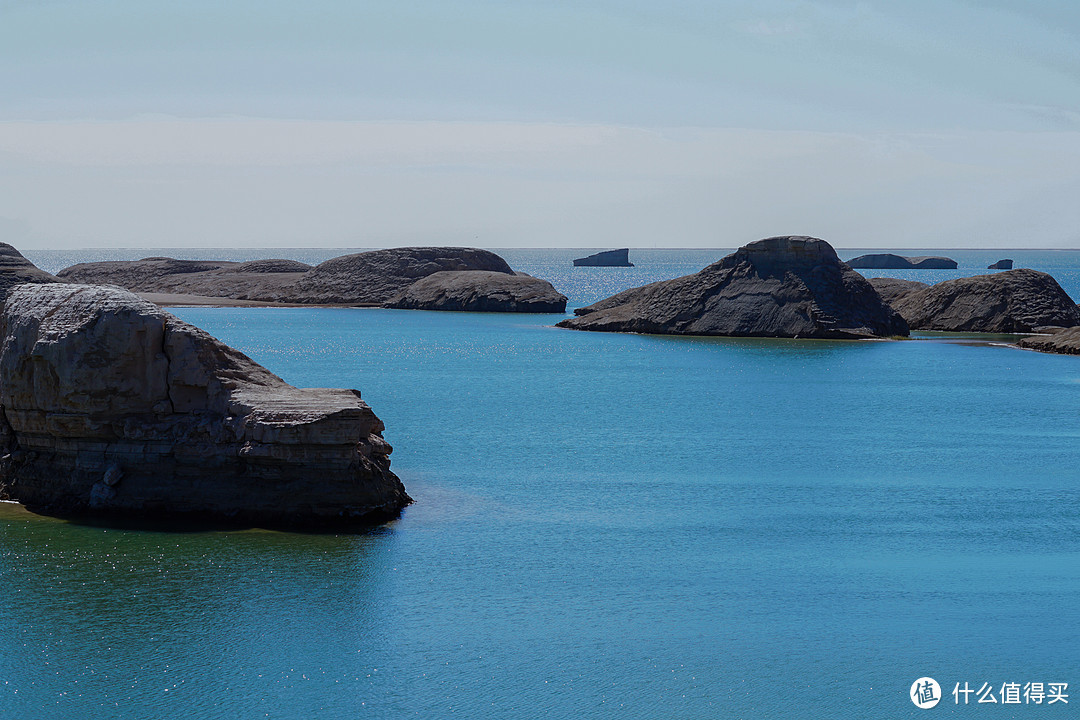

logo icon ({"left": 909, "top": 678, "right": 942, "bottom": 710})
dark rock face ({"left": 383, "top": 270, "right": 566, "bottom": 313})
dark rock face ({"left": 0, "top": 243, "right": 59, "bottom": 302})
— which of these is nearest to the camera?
logo icon ({"left": 909, "top": 678, "right": 942, "bottom": 710})

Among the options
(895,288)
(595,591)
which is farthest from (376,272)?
(595,591)

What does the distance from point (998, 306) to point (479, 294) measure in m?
44.2

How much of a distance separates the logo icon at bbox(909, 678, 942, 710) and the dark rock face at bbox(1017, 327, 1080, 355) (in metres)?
55.1

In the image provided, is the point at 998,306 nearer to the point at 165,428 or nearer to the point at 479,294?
the point at 479,294

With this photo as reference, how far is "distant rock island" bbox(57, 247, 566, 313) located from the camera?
10819cm

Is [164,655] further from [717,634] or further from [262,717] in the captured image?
[717,634]

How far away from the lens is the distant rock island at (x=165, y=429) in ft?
69.5

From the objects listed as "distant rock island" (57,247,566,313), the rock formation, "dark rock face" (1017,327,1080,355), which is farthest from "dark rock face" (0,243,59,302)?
"dark rock face" (1017,327,1080,355)

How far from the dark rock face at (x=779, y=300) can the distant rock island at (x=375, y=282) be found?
2809 cm

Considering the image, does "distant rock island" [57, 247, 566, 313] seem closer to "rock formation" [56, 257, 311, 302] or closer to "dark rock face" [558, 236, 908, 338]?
"rock formation" [56, 257, 311, 302]

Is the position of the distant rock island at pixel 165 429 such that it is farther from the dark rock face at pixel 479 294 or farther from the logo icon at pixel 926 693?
the dark rock face at pixel 479 294

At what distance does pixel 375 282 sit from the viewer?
119062mm

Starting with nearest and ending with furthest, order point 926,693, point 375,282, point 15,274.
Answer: point 926,693
point 15,274
point 375,282

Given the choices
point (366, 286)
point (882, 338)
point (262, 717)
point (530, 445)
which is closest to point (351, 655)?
point (262, 717)
